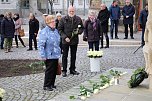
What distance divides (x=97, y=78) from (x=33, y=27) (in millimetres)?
8338

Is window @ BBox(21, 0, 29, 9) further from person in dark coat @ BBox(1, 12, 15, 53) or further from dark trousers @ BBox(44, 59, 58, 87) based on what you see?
dark trousers @ BBox(44, 59, 58, 87)

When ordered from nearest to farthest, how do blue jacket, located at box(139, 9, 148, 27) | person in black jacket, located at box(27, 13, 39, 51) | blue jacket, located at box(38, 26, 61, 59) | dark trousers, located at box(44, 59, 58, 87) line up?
blue jacket, located at box(38, 26, 61, 59) < dark trousers, located at box(44, 59, 58, 87) < blue jacket, located at box(139, 9, 148, 27) < person in black jacket, located at box(27, 13, 39, 51)

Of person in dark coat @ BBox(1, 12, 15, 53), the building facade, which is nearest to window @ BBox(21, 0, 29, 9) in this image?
the building facade

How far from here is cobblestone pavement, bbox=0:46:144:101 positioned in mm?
8633

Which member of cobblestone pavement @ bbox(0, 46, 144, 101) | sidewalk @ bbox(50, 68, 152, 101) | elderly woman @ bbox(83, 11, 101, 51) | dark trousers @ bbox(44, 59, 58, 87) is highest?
elderly woman @ bbox(83, 11, 101, 51)

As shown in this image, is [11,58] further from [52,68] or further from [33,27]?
[52,68]

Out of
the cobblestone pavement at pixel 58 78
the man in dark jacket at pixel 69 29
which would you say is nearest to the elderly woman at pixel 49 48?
the cobblestone pavement at pixel 58 78

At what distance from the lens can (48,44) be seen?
9.16 metres

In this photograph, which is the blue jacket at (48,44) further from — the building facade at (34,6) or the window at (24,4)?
the window at (24,4)

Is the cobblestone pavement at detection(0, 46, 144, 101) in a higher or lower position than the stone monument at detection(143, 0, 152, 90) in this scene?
lower

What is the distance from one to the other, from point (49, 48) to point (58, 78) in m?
1.55

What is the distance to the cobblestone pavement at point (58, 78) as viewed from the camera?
28.3 ft

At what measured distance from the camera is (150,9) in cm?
810

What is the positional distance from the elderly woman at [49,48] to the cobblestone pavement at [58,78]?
303 millimetres
